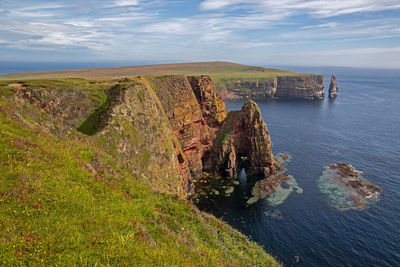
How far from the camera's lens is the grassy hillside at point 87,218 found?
36.2 feet

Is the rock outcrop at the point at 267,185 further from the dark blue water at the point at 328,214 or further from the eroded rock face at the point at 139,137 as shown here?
the eroded rock face at the point at 139,137

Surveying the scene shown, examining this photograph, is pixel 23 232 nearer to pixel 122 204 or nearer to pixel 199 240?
pixel 122 204

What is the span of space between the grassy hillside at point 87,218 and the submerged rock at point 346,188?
51.2 meters

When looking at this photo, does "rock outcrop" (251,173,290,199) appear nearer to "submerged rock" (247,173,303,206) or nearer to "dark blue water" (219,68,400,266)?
"submerged rock" (247,173,303,206)

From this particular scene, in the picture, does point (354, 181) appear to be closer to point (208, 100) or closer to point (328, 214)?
point (328, 214)

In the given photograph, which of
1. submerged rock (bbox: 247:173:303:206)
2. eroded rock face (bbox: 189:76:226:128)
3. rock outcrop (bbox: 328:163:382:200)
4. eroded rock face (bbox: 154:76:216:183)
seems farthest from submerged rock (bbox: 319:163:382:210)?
eroded rock face (bbox: 189:76:226:128)

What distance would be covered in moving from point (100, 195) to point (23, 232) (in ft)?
21.4

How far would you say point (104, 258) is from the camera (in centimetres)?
1106

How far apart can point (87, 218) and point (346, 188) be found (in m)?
76.2

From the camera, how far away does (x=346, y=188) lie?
230 feet

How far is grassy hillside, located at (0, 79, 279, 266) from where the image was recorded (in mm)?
11045

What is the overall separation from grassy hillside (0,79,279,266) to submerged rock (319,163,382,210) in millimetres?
51226

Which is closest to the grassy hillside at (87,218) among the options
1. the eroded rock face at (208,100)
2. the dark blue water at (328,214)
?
the dark blue water at (328,214)

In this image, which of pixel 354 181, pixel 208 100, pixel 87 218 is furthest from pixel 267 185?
pixel 87 218
